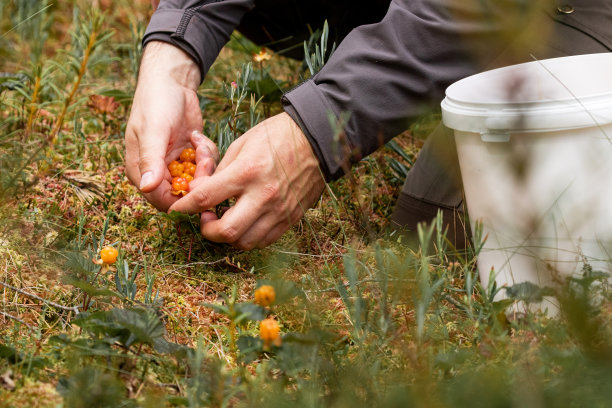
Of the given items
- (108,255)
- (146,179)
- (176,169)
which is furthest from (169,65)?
(108,255)

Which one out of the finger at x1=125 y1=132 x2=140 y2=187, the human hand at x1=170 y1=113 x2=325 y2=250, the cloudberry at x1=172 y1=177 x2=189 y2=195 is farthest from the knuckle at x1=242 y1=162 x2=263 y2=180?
the finger at x1=125 y1=132 x2=140 y2=187

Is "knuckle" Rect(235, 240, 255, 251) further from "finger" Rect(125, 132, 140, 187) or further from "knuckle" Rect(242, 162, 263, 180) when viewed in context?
"finger" Rect(125, 132, 140, 187)

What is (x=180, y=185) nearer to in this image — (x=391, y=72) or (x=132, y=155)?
(x=132, y=155)

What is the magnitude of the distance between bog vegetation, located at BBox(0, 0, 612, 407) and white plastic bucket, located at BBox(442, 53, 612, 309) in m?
0.13

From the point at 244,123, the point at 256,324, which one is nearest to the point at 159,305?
the point at 256,324

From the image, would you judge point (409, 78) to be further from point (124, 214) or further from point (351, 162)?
point (124, 214)

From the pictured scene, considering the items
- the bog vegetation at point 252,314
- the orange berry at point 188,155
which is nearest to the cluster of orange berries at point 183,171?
the orange berry at point 188,155

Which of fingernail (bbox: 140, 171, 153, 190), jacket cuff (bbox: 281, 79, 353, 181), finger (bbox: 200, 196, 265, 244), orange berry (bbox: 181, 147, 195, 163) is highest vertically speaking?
jacket cuff (bbox: 281, 79, 353, 181)

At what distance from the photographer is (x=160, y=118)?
179 cm

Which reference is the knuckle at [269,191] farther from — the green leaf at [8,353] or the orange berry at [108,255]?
the green leaf at [8,353]

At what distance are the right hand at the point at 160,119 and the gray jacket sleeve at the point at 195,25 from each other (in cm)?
3

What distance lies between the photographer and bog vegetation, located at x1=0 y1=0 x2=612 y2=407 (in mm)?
1002

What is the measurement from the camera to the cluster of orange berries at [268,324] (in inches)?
43.0

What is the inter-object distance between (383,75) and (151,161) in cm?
63
